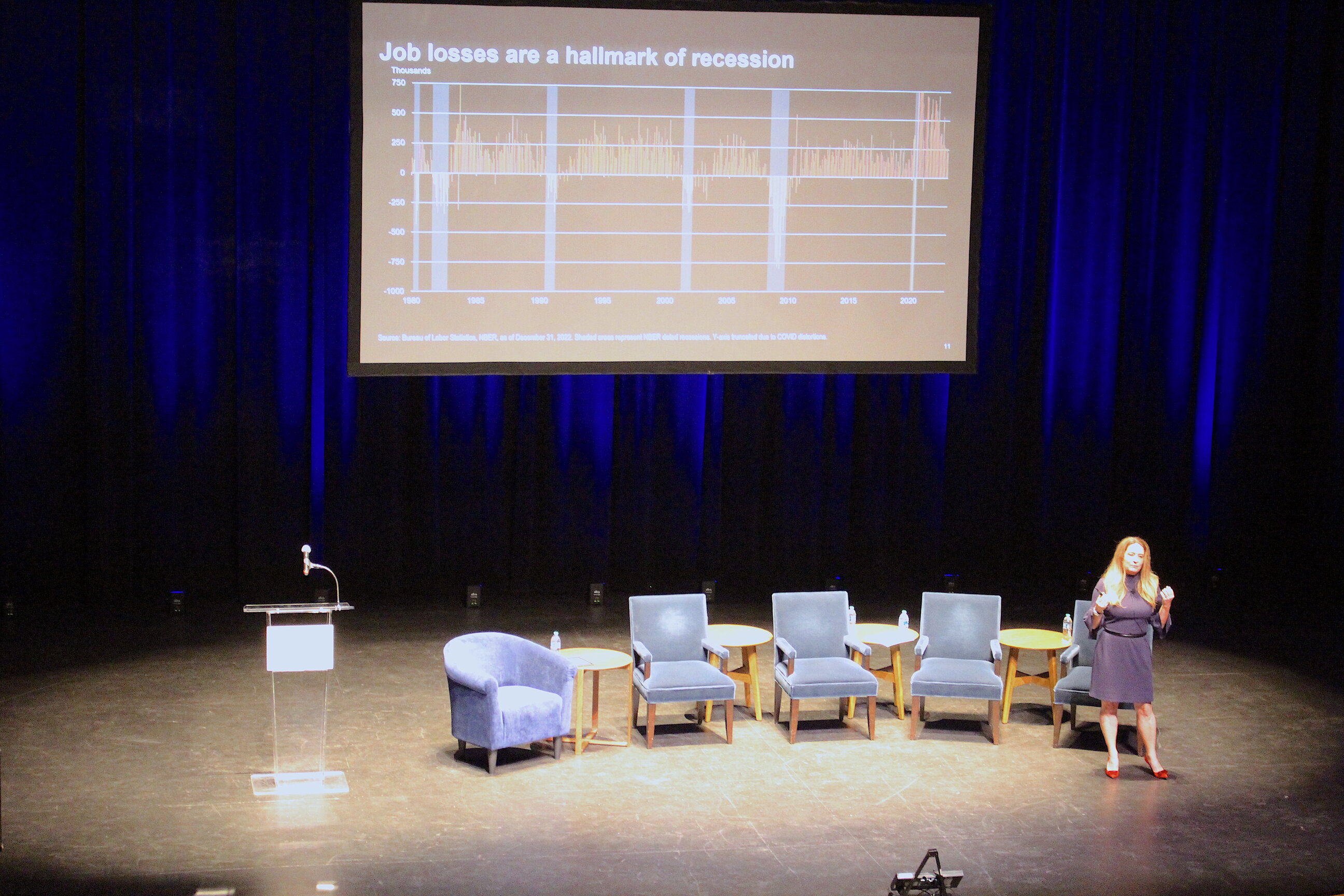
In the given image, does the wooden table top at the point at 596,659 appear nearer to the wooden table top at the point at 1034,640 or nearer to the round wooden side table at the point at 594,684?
the round wooden side table at the point at 594,684

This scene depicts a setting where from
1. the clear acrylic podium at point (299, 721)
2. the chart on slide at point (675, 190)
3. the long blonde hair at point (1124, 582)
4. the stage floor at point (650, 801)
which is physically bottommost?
the stage floor at point (650, 801)

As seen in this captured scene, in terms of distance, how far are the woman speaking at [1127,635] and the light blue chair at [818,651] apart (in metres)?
1.15

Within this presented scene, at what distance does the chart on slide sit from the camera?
29.1ft

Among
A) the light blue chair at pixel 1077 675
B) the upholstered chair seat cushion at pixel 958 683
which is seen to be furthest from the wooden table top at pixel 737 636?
the light blue chair at pixel 1077 675

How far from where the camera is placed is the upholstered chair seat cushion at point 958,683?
7398mm

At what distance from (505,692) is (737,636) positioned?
1.41 meters

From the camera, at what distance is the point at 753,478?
1099 centimetres

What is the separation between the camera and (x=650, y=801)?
6570mm

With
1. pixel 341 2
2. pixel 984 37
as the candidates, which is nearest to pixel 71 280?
pixel 341 2

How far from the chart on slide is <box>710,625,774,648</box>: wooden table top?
2.27m

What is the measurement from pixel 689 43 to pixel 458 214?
1782 millimetres

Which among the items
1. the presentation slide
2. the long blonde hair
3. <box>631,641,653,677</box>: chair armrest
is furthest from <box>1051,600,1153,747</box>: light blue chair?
the presentation slide

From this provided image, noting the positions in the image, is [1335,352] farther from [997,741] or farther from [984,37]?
[997,741]

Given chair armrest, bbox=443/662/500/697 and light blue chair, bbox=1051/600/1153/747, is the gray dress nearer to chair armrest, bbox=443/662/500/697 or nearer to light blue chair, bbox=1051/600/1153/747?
light blue chair, bbox=1051/600/1153/747
